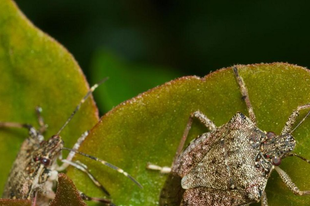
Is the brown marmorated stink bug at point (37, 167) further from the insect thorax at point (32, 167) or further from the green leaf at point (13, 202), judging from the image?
the green leaf at point (13, 202)

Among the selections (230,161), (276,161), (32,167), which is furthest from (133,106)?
(32,167)

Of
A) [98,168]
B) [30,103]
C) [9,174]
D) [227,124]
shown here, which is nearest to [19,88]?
[30,103]

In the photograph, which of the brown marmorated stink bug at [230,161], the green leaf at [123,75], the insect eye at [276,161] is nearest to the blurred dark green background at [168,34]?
the green leaf at [123,75]

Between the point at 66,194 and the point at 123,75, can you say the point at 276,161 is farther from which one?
the point at 123,75

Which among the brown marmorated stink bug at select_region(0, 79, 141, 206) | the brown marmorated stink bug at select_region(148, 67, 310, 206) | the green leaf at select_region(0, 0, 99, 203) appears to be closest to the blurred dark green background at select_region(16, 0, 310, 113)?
the brown marmorated stink bug at select_region(0, 79, 141, 206)

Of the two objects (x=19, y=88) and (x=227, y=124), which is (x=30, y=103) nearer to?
→ (x=19, y=88)

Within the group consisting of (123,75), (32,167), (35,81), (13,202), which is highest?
(123,75)

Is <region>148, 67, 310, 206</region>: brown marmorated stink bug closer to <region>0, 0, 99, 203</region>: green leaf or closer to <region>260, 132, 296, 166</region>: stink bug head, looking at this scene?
<region>260, 132, 296, 166</region>: stink bug head
